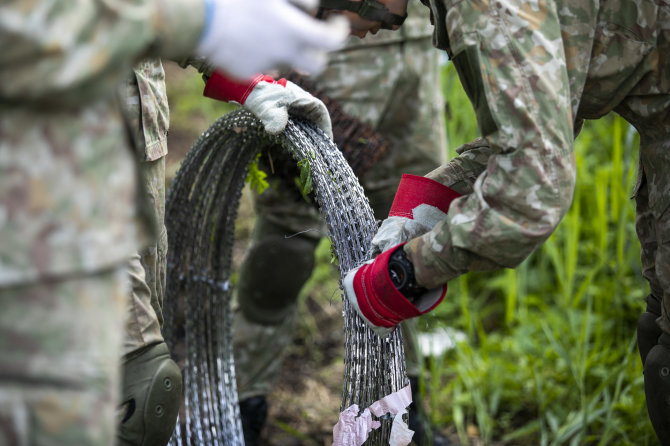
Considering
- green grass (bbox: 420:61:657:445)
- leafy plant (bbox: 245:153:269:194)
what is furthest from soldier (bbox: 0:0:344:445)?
green grass (bbox: 420:61:657:445)

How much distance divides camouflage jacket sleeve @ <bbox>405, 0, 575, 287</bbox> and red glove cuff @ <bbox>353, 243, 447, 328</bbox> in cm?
18

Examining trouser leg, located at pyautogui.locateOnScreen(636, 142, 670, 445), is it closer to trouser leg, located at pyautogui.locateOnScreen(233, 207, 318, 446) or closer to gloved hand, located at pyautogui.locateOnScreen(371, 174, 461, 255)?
gloved hand, located at pyautogui.locateOnScreen(371, 174, 461, 255)

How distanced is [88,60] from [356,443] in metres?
1.31

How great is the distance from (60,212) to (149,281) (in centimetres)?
100

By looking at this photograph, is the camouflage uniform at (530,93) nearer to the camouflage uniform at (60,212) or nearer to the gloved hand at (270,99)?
the gloved hand at (270,99)

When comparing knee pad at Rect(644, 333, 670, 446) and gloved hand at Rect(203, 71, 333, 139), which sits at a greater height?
gloved hand at Rect(203, 71, 333, 139)

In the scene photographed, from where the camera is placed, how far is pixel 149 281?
2166 mm

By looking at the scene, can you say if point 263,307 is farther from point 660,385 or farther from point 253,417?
point 660,385

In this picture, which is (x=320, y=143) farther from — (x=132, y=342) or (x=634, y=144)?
(x=634, y=144)

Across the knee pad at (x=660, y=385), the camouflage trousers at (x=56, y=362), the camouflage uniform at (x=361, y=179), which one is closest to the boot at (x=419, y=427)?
the camouflage uniform at (x=361, y=179)

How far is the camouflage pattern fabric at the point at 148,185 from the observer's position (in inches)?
75.8

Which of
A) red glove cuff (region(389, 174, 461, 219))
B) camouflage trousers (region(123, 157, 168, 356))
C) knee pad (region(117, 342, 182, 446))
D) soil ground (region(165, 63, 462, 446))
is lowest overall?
soil ground (region(165, 63, 462, 446))

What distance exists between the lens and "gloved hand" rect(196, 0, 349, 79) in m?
1.37

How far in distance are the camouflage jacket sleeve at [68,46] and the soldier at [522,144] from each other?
78 cm
